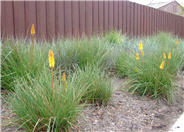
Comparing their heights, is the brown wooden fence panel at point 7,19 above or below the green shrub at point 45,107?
above

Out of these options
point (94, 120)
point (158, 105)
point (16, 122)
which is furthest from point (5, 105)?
point (158, 105)

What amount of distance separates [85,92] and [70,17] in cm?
404

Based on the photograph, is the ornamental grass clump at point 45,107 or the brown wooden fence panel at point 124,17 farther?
the brown wooden fence panel at point 124,17

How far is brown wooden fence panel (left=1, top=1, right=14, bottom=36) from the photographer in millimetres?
4353

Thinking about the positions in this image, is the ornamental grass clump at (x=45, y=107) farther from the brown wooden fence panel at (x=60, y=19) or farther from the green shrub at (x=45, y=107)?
the brown wooden fence panel at (x=60, y=19)

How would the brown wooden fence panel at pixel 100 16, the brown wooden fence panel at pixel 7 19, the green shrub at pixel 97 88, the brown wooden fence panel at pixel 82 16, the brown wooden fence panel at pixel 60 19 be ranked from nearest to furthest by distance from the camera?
the green shrub at pixel 97 88 → the brown wooden fence panel at pixel 7 19 → the brown wooden fence panel at pixel 60 19 → the brown wooden fence panel at pixel 82 16 → the brown wooden fence panel at pixel 100 16

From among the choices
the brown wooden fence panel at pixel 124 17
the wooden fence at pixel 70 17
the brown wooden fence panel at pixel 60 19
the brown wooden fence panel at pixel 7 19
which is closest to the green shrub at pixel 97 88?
the wooden fence at pixel 70 17

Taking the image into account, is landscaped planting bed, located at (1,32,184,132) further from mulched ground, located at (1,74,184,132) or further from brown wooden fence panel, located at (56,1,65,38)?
brown wooden fence panel, located at (56,1,65,38)

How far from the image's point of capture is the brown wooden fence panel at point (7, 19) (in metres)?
4.35

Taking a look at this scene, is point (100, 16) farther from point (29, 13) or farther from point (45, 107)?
point (45, 107)

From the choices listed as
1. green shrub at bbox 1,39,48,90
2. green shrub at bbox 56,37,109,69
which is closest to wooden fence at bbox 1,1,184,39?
green shrub at bbox 56,37,109,69

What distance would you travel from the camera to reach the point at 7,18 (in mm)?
4414

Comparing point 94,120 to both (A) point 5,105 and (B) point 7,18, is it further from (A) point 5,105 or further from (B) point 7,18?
(B) point 7,18

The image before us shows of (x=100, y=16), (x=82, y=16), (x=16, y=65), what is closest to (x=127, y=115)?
(x=16, y=65)
